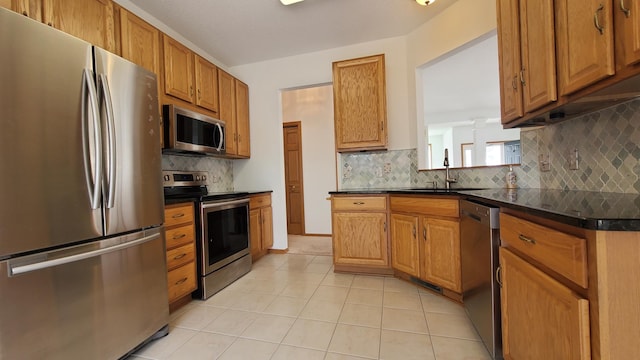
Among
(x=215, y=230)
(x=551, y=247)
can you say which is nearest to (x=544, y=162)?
(x=551, y=247)

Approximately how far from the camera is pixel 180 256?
2.06 metres

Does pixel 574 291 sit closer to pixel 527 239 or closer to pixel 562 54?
pixel 527 239

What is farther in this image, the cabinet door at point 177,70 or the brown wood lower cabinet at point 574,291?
the cabinet door at point 177,70

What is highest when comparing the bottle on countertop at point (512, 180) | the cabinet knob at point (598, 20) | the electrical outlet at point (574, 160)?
the cabinet knob at point (598, 20)

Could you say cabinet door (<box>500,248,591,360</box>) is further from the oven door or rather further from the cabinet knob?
the oven door

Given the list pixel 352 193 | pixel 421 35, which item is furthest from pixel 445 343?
pixel 421 35

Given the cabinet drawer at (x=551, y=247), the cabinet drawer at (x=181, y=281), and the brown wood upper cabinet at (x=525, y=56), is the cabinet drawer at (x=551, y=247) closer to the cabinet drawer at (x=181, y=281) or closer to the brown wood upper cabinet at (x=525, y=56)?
the brown wood upper cabinet at (x=525, y=56)

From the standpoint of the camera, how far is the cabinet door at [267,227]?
133 inches

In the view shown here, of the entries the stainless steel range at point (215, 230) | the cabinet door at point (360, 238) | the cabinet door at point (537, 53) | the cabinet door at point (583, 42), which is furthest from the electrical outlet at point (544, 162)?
the stainless steel range at point (215, 230)

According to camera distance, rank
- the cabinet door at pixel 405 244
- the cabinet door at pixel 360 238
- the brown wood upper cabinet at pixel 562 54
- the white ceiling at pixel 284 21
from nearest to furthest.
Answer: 1. the brown wood upper cabinet at pixel 562 54
2. the cabinet door at pixel 405 244
3. the white ceiling at pixel 284 21
4. the cabinet door at pixel 360 238

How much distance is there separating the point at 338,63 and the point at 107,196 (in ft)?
8.20

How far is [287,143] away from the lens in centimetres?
496

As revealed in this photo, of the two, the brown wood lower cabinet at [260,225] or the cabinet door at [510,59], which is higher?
the cabinet door at [510,59]

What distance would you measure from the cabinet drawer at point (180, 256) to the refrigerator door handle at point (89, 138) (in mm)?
817
